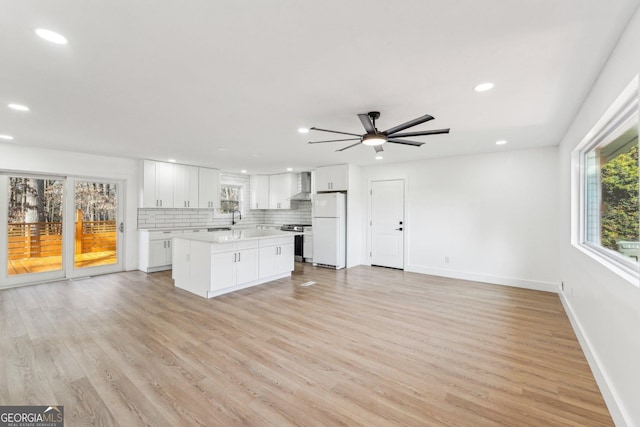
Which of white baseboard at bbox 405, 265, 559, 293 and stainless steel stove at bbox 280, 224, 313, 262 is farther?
stainless steel stove at bbox 280, 224, 313, 262

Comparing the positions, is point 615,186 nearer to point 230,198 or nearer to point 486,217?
point 486,217

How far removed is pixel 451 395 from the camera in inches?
79.4

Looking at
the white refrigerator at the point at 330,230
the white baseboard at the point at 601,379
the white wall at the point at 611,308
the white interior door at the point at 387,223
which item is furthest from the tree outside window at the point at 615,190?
the white refrigerator at the point at 330,230

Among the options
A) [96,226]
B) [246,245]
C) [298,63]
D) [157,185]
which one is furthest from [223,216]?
[298,63]

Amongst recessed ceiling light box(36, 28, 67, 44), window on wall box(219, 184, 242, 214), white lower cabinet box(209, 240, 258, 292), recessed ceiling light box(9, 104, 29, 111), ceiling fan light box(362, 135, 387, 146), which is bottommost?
white lower cabinet box(209, 240, 258, 292)

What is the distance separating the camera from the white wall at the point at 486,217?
462 centimetres

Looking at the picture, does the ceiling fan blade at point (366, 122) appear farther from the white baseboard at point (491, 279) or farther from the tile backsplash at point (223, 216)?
the tile backsplash at point (223, 216)

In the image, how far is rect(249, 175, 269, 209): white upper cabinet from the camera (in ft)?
26.6

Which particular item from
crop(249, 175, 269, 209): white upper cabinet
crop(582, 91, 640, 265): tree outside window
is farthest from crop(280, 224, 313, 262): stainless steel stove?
crop(582, 91, 640, 265): tree outside window

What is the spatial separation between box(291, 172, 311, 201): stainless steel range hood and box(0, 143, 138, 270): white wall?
12.2 feet

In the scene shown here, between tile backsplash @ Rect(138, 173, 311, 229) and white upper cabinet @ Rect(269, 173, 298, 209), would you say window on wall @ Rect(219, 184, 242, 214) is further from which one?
white upper cabinet @ Rect(269, 173, 298, 209)

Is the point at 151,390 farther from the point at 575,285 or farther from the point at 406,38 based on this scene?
the point at 575,285

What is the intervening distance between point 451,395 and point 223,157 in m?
5.17

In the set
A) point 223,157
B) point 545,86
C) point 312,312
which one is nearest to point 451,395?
point 312,312
